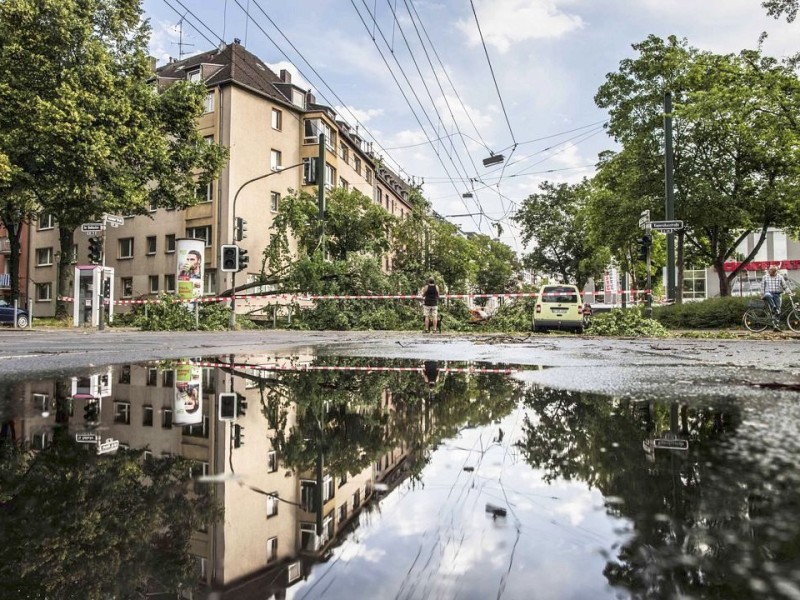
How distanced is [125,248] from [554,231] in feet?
121

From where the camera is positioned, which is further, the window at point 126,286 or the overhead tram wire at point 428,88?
the window at point 126,286

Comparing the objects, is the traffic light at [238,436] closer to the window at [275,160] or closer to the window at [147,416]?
the window at [147,416]

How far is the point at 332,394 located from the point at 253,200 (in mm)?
35285

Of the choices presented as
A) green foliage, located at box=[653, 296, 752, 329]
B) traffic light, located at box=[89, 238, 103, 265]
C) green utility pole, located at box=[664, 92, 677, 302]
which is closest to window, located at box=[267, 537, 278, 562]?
green utility pole, located at box=[664, 92, 677, 302]

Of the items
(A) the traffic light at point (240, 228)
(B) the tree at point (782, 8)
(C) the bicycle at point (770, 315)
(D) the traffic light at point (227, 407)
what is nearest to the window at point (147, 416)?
(D) the traffic light at point (227, 407)

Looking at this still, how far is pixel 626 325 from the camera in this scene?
63.6 feet

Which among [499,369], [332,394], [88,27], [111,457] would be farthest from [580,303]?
[88,27]

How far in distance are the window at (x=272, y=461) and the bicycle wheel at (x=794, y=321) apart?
18.8 meters

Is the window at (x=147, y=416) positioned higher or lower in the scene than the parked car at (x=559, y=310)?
lower

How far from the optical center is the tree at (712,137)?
24.6 metres

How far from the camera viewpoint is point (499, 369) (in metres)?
6.56

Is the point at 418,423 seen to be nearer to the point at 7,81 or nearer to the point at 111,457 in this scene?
the point at 111,457

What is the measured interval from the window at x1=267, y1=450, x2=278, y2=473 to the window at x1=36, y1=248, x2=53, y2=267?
49.9 metres

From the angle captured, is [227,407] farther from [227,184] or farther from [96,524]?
[227,184]
